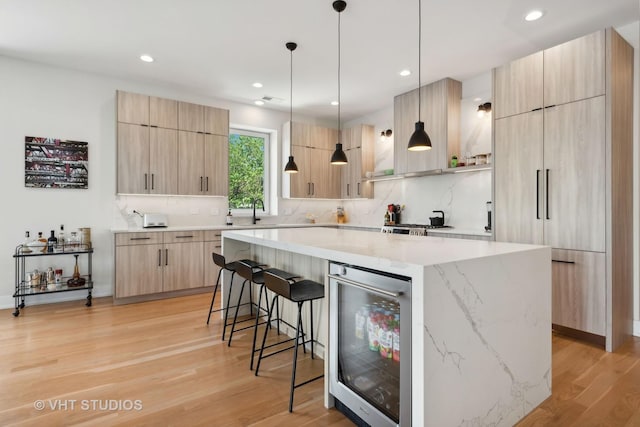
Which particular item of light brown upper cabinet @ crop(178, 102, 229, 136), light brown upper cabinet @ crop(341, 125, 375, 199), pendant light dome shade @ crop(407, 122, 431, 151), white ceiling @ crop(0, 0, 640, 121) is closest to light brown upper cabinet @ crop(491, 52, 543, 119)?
white ceiling @ crop(0, 0, 640, 121)

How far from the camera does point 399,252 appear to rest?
1772 mm

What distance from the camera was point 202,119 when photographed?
482 cm

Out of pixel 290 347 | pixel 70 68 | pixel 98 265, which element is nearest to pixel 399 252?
pixel 290 347

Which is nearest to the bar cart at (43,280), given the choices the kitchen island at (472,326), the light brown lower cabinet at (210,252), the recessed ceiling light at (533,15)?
the light brown lower cabinet at (210,252)

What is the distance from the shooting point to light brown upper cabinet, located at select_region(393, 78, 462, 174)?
433 centimetres

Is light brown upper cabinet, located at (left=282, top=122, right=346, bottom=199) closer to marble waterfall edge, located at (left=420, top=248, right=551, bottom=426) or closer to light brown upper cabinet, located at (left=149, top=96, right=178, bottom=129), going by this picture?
light brown upper cabinet, located at (left=149, top=96, right=178, bottom=129)

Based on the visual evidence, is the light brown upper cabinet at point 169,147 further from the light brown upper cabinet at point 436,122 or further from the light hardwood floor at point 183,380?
the light brown upper cabinet at point 436,122

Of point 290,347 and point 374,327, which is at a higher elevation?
point 374,327

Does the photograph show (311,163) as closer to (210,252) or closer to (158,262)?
(210,252)

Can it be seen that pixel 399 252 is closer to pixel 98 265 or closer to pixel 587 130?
pixel 587 130

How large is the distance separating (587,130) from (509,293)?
2010mm

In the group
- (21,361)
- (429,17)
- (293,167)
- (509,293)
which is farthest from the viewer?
(293,167)

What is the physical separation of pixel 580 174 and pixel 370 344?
96.2 inches

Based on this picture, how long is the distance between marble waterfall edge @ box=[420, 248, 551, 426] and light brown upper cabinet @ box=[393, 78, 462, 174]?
2614mm
